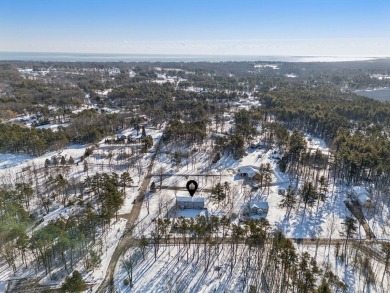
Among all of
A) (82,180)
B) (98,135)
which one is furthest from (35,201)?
(98,135)

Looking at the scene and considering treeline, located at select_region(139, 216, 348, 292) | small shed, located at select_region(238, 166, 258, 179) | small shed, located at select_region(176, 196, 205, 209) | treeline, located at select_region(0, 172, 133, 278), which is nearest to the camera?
treeline, located at select_region(139, 216, 348, 292)

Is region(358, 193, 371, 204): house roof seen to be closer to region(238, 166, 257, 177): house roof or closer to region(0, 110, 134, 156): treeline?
region(238, 166, 257, 177): house roof

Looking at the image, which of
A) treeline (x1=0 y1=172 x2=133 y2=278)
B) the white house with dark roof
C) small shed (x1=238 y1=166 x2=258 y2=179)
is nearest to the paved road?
treeline (x1=0 y1=172 x2=133 y2=278)

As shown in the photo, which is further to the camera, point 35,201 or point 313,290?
point 35,201

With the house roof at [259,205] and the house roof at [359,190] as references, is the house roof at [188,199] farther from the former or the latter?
the house roof at [359,190]

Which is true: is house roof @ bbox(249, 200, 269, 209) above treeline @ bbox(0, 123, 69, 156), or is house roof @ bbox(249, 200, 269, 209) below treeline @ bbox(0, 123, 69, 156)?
below

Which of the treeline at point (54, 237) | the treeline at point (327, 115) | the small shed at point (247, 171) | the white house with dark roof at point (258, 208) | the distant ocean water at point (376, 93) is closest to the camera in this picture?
the treeline at point (54, 237)

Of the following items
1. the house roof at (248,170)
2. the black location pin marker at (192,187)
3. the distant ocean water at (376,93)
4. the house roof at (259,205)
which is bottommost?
the black location pin marker at (192,187)

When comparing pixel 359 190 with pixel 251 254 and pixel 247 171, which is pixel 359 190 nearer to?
pixel 247 171

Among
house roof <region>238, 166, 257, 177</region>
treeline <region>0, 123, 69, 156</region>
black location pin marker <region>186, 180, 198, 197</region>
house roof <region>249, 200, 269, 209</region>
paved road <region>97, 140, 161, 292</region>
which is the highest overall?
treeline <region>0, 123, 69, 156</region>

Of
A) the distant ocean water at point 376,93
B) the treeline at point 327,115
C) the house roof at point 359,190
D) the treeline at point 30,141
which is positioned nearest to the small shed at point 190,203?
the house roof at point 359,190

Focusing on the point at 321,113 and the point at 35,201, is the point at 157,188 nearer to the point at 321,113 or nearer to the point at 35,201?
the point at 35,201
